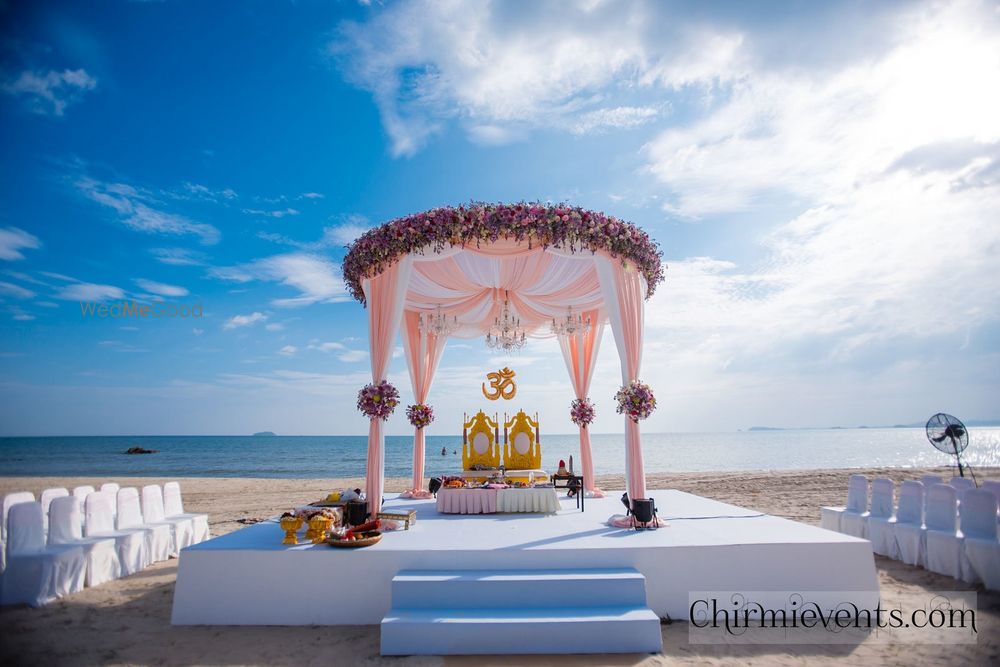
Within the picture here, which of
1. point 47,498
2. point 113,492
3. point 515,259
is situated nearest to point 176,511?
point 113,492

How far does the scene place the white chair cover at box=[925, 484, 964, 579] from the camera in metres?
5.79

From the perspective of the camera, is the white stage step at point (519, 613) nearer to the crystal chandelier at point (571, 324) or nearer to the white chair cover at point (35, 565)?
the white chair cover at point (35, 565)

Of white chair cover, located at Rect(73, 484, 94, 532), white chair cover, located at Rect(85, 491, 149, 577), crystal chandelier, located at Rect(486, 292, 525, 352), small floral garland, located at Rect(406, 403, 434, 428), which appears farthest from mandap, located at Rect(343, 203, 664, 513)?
white chair cover, located at Rect(73, 484, 94, 532)

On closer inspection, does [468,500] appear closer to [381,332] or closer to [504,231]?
[381,332]

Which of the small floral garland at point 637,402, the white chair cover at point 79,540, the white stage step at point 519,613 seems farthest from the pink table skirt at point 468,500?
the white chair cover at point 79,540

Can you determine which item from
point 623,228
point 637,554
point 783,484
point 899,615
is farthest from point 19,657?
point 783,484

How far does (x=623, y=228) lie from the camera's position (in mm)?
6418

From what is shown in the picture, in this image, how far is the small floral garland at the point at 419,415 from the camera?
9492 millimetres

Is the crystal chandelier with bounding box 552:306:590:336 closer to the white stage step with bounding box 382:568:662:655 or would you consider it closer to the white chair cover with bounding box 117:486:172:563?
the white stage step with bounding box 382:568:662:655

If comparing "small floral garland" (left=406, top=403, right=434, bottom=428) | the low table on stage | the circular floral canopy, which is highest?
the circular floral canopy

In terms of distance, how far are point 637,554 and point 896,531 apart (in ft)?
14.7

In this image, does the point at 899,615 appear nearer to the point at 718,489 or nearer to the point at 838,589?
the point at 838,589

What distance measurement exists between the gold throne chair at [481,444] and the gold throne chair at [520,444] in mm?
200

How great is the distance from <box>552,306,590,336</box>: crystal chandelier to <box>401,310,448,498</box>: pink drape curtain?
8.37ft
